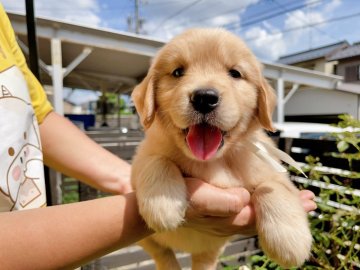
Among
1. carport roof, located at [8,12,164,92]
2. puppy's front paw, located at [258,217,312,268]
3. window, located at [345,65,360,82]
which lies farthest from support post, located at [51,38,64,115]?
window, located at [345,65,360,82]

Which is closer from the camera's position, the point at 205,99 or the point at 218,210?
the point at 218,210

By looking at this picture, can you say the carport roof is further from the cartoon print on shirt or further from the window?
the window

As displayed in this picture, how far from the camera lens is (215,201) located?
51.9 inches

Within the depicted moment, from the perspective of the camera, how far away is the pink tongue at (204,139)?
1478mm

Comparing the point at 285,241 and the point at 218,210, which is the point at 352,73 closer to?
the point at 285,241

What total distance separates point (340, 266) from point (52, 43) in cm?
744

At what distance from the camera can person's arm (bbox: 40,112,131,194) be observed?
200cm

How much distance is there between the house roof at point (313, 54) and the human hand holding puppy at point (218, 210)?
22.5 meters

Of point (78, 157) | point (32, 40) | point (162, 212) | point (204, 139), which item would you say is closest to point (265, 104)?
point (204, 139)

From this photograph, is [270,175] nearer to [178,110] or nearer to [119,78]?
[178,110]

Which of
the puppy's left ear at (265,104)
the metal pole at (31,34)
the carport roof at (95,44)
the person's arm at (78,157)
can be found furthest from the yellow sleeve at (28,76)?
the carport roof at (95,44)

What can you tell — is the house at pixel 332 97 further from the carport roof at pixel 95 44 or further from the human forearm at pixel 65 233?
the human forearm at pixel 65 233

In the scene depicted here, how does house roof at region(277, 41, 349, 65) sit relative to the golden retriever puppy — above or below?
above

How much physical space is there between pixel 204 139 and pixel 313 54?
24.4 meters
